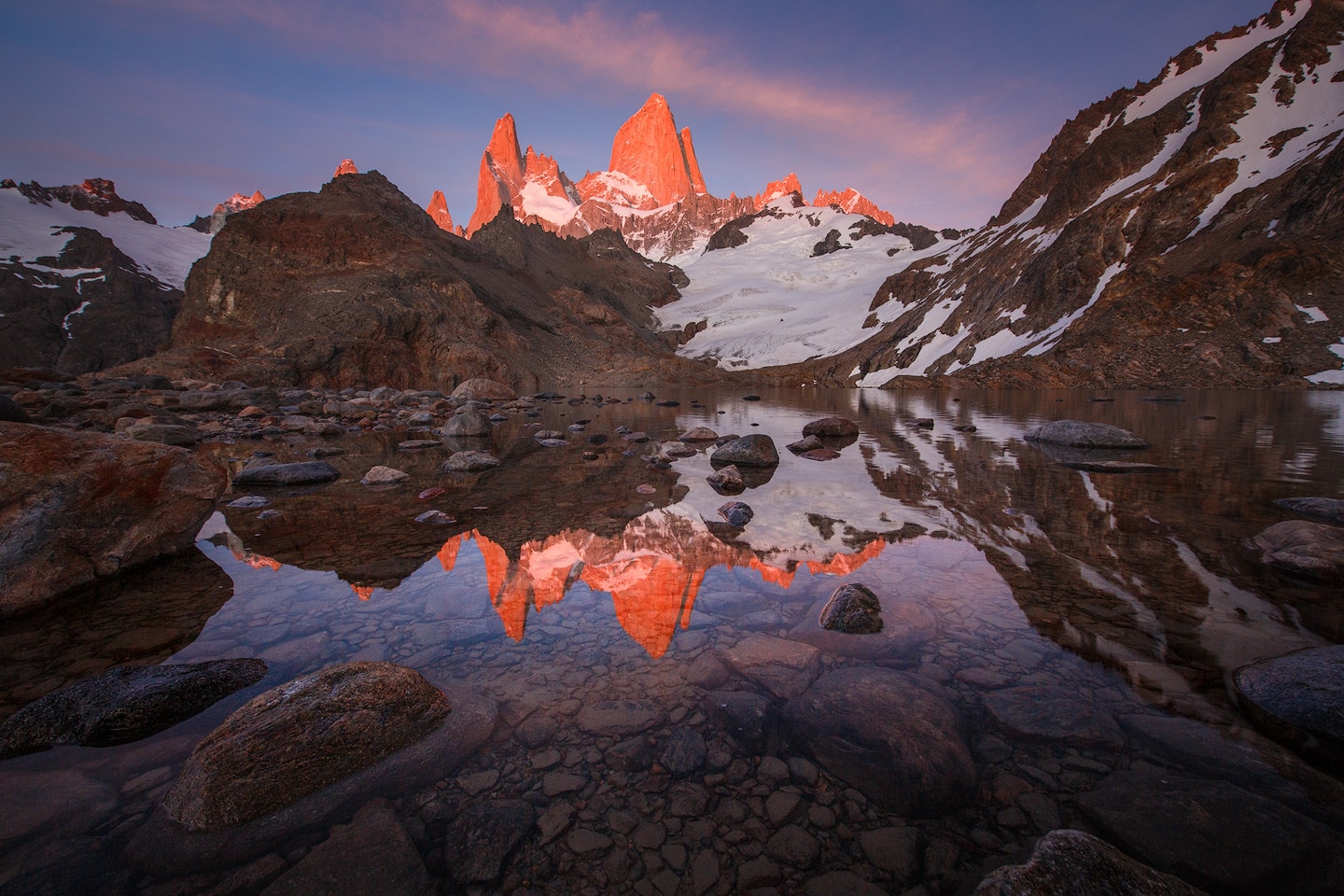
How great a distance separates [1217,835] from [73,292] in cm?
9713

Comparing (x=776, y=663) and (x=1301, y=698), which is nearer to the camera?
(x=1301, y=698)

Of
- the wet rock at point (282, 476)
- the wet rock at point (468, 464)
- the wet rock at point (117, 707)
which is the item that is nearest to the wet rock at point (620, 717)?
the wet rock at point (117, 707)

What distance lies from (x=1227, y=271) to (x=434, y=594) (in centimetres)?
6233

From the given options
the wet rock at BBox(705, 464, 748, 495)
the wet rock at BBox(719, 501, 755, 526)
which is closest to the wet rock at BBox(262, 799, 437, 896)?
the wet rock at BBox(719, 501, 755, 526)

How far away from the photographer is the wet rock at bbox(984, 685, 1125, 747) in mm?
2846

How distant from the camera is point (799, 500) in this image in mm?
8461

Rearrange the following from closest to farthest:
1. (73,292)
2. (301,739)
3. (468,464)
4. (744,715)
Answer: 1. (301,739)
2. (744,715)
3. (468,464)
4. (73,292)

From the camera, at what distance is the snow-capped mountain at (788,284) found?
101m

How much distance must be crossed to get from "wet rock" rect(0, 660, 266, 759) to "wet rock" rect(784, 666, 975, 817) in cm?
358

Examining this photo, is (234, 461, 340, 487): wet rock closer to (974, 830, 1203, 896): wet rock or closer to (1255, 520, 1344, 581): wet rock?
(974, 830, 1203, 896): wet rock

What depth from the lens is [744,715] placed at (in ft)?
10.3

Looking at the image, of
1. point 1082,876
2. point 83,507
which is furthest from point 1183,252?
point 83,507

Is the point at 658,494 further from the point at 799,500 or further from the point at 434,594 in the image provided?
the point at 434,594

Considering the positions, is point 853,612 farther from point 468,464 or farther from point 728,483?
point 468,464
